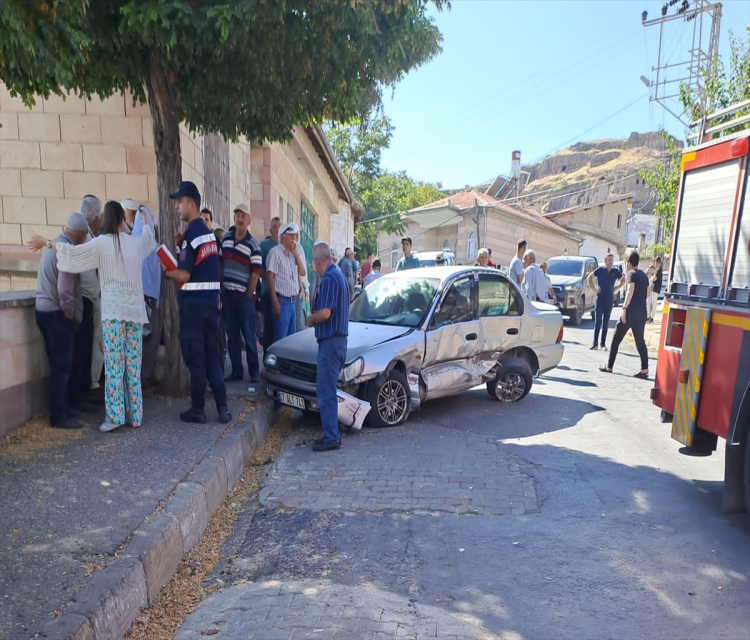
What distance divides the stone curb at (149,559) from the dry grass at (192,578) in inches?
1.8

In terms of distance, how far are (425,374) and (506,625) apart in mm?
3736

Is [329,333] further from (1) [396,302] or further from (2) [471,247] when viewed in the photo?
(2) [471,247]

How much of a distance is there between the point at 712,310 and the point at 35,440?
5482 millimetres

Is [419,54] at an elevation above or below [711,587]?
above

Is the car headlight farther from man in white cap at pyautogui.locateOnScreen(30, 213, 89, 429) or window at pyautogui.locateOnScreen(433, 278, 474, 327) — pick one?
man in white cap at pyautogui.locateOnScreen(30, 213, 89, 429)

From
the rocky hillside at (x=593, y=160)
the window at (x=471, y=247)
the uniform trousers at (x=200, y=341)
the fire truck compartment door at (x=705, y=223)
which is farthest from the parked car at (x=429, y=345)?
the rocky hillside at (x=593, y=160)

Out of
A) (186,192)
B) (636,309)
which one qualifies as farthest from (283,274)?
(636,309)

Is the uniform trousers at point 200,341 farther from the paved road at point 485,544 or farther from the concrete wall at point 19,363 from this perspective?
the concrete wall at point 19,363

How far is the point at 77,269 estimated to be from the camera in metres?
5.00

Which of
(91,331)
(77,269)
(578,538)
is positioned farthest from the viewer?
(91,331)

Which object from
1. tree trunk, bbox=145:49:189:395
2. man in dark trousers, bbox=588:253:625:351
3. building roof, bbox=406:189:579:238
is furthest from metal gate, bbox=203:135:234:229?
building roof, bbox=406:189:579:238

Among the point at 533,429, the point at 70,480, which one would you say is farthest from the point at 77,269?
the point at 533,429

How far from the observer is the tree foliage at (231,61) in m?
4.72

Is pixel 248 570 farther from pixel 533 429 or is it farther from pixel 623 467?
pixel 533 429
